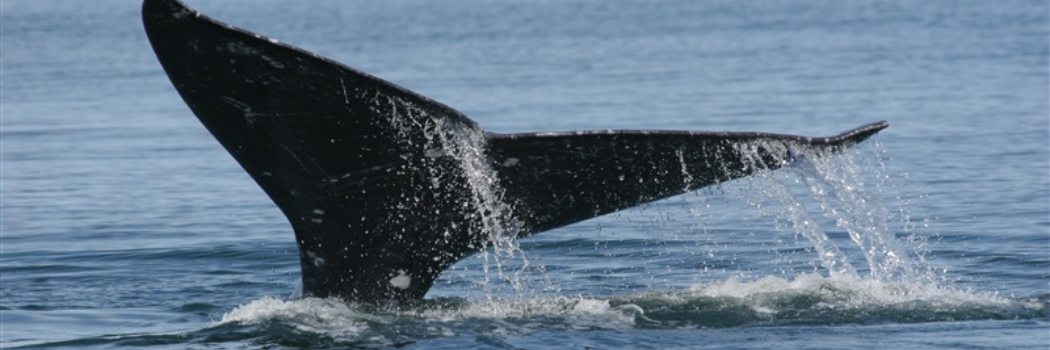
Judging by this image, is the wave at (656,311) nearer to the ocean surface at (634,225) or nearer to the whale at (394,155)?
the ocean surface at (634,225)

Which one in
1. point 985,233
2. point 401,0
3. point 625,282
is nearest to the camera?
point 625,282

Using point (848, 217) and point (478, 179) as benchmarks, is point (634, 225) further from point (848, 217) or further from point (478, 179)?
point (478, 179)

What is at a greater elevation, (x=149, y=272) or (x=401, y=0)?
(x=401, y=0)

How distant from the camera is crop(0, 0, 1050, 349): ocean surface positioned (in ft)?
22.5

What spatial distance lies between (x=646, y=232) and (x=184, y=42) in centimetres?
644

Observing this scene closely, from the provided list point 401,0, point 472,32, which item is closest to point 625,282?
point 472,32

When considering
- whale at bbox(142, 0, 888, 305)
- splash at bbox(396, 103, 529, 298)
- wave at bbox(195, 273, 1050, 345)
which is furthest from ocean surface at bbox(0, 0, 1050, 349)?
splash at bbox(396, 103, 529, 298)

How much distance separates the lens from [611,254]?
1004 cm

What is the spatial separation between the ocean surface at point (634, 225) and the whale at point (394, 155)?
406 millimetres

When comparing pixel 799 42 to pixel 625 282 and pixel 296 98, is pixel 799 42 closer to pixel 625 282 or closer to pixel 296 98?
pixel 625 282

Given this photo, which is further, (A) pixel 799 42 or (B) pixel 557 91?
(A) pixel 799 42

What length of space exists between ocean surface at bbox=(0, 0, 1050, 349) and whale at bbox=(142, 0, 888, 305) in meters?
0.41

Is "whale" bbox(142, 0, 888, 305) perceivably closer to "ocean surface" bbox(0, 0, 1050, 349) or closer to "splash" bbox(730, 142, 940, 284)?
"splash" bbox(730, 142, 940, 284)

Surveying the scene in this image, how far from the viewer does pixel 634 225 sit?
11.6 meters
